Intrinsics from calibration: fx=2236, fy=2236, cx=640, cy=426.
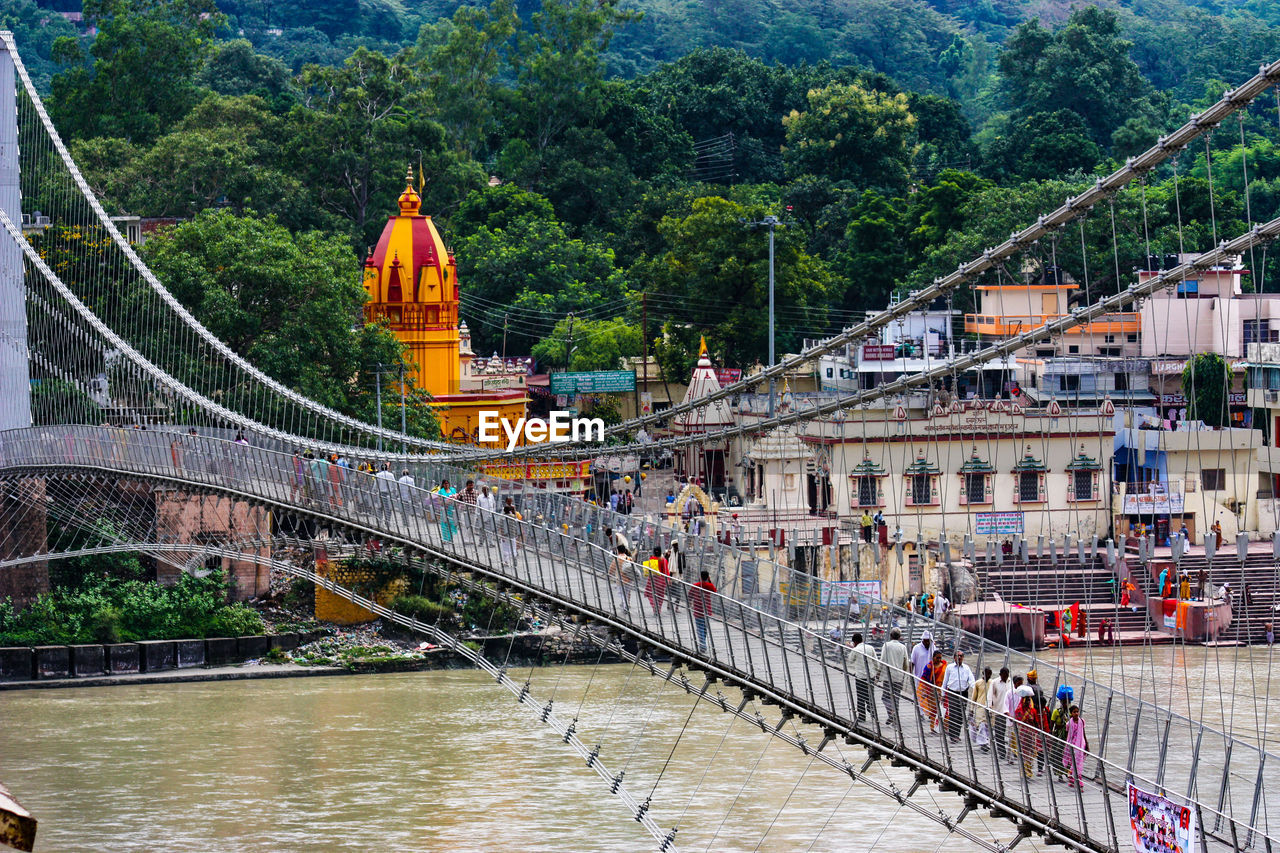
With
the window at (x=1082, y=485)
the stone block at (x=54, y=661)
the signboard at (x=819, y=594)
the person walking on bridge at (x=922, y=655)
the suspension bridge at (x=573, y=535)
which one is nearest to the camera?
the suspension bridge at (x=573, y=535)

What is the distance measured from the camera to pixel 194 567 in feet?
88.5

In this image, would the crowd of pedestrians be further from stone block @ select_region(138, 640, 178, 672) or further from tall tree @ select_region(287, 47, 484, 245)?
tall tree @ select_region(287, 47, 484, 245)

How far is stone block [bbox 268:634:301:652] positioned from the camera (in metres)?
27.2

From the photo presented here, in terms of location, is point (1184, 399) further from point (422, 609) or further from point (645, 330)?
point (422, 609)

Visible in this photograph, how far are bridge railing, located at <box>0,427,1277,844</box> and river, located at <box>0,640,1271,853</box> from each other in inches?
69.0

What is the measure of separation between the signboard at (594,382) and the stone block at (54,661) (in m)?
15.9

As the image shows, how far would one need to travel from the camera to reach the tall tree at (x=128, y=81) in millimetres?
52375

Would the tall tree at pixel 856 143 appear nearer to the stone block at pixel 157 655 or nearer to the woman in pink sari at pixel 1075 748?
the stone block at pixel 157 655

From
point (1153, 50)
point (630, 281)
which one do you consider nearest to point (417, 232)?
point (630, 281)

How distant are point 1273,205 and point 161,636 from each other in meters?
27.3

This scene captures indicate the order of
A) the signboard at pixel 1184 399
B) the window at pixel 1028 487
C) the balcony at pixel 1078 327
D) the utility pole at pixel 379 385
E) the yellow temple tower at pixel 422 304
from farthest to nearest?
the yellow temple tower at pixel 422 304
the balcony at pixel 1078 327
the signboard at pixel 1184 399
the utility pole at pixel 379 385
the window at pixel 1028 487

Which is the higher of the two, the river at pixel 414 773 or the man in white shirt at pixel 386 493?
the man in white shirt at pixel 386 493

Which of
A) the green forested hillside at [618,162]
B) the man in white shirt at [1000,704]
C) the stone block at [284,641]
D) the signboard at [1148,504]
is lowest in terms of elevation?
the stone block at [284,641]

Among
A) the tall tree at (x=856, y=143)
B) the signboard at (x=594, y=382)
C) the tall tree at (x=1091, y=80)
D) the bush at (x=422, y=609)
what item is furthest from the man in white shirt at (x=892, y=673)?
the tall tree at (x=1091, y=80)
